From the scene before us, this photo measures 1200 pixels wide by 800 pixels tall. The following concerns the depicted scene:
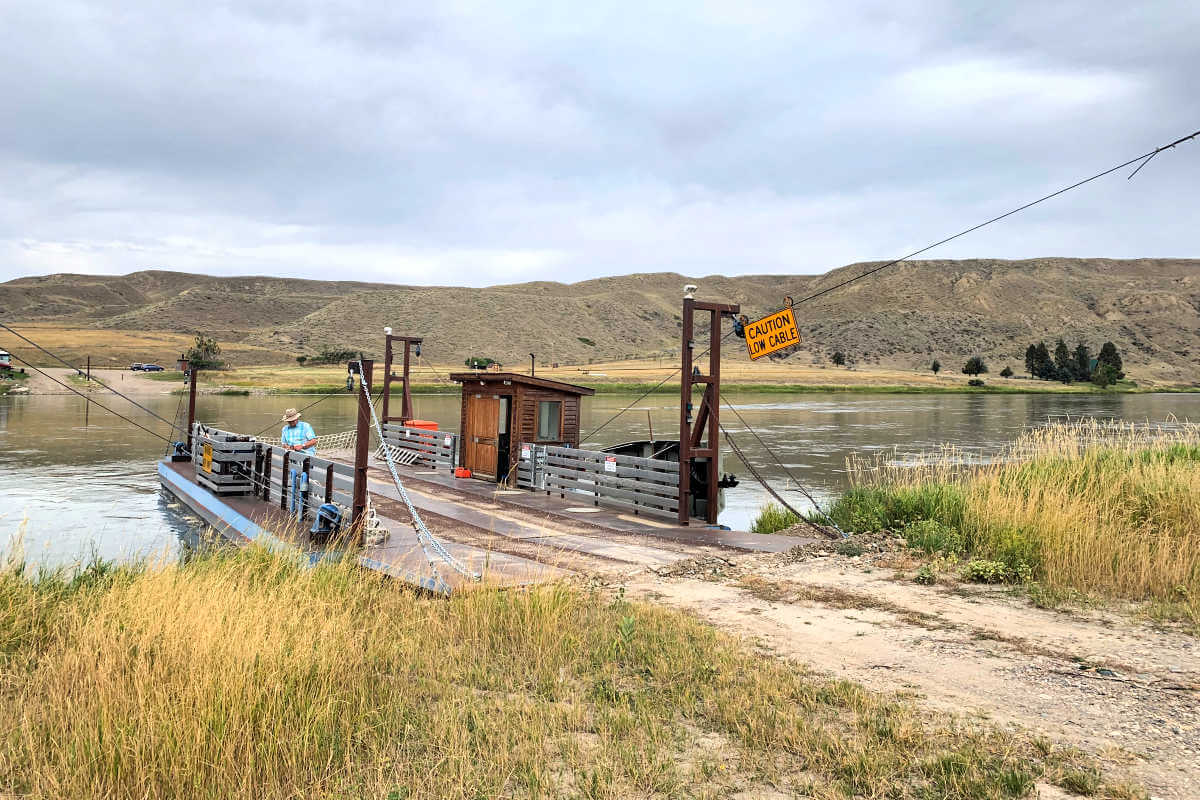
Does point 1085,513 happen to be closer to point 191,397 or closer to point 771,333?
point 771,333

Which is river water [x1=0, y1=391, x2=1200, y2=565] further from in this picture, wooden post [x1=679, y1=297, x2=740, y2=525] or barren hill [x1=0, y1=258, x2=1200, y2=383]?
barren hill [x1=0, y1=258, x2=1200, y2=383]

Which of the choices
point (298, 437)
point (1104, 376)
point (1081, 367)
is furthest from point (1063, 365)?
point (298, 437)

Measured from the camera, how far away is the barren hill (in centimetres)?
12194

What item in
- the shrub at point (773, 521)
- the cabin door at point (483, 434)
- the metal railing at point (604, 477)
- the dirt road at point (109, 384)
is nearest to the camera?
the metal railing at point (604, 477)

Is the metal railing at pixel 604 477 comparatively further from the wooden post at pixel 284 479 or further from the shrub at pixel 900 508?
the wooden post at pixel 284 479

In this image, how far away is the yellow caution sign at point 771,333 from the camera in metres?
12.4

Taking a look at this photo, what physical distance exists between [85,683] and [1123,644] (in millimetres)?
7978

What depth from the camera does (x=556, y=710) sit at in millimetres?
5125

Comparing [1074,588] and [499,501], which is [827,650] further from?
[499,501]

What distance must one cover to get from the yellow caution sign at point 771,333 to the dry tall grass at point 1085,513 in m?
3.16

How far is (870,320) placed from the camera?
438 ft

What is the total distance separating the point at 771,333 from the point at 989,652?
6.83 meters

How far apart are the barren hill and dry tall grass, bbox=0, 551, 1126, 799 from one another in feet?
355

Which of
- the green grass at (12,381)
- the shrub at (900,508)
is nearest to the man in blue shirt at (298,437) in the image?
the shrub at (900,508)
